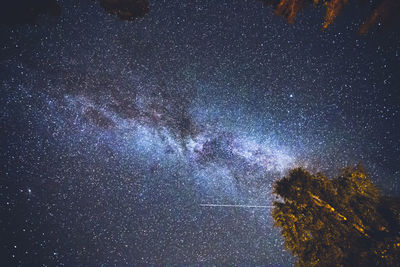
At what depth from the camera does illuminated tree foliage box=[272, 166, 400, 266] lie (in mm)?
6160

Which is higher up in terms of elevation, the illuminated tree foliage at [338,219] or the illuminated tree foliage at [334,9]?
the illuminated tree foliage at [334,9]

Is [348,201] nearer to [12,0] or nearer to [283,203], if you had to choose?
[283,203]

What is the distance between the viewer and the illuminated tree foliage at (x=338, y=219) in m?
6.16

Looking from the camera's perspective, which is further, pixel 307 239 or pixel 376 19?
pixel 307 239

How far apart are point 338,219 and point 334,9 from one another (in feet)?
21.4

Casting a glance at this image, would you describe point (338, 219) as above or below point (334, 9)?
below

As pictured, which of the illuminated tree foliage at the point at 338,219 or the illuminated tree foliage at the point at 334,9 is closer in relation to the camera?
the illuminated tree foliage at the point at 334,9

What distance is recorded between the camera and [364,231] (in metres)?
6.46

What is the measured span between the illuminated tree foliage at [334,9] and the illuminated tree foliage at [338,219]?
5.82m

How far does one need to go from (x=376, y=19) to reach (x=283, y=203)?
6.63 m

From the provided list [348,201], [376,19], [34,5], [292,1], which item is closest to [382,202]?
[348,201]

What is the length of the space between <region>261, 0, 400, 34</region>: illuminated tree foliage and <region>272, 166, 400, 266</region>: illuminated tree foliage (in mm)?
5824

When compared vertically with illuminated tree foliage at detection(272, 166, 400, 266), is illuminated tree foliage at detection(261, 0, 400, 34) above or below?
above

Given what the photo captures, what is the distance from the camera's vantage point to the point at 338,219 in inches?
271
